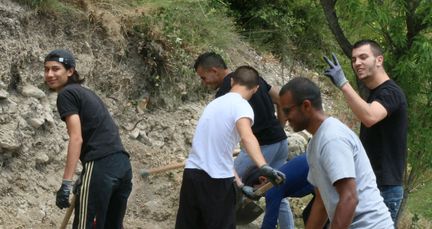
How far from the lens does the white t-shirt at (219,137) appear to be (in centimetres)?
524

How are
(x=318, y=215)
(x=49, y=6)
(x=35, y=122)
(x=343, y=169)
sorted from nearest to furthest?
(x=343, y=169) → (x=318, y=215) → (x=35, y=122) → (x=49, y=6)

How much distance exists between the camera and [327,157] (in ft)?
11.6

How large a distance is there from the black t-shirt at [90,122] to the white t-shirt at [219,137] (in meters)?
0.62

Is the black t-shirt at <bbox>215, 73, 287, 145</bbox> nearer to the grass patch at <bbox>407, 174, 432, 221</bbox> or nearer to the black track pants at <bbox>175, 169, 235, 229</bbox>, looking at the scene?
the black track pants at <bbox>175, 169, 235, 229</bbox>

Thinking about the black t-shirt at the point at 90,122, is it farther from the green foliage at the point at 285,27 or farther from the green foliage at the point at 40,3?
the green foliage at the point at 285,27

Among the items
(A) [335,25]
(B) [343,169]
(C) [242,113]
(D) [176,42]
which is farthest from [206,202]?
(D) [176,42]

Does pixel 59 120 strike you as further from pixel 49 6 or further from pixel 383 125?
pixel 383 125

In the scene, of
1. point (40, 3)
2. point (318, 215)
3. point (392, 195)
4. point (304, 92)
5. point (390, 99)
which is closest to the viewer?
point (304, 92)

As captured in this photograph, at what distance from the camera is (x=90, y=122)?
5.33m

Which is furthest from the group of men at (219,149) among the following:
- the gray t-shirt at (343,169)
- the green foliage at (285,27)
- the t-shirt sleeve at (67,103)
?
the green foliage at (285,27)

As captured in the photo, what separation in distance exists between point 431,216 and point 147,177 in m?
3.04

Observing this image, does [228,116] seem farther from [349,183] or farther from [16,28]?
[16,28]

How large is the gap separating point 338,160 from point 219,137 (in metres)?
1.82

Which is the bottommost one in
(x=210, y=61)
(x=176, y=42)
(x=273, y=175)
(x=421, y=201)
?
(x=421, y=201)
